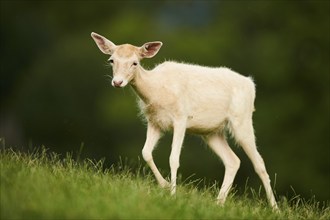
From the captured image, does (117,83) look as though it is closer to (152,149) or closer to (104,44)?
(104,44)

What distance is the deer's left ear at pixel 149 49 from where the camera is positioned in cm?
1377

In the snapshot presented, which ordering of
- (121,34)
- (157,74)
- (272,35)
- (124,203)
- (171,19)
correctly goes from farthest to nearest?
(171,19)
(121,34)
(272,35)
(157,74)
(124,203)

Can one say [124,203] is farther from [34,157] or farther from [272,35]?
[272,35]

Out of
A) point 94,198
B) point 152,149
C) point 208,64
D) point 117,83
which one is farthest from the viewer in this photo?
point 208,64

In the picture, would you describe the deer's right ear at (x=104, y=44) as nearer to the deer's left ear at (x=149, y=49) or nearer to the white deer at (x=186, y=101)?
the white deer at (x=186, y=101)

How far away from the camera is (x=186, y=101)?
46.3ft

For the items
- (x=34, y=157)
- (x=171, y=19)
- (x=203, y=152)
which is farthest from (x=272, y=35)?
(x=34, y=157)

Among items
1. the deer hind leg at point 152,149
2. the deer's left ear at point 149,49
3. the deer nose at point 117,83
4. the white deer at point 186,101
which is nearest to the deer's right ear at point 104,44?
the white deer at point 186,101

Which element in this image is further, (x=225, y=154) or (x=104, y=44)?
(x=225, y=154)

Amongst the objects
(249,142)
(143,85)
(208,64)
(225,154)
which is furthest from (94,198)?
(208,64)

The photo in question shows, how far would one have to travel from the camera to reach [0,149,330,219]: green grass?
1060 cm

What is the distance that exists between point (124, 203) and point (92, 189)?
2.33 feet

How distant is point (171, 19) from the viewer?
49.6 meters

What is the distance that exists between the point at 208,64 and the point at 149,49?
73.2ft
